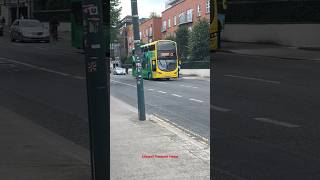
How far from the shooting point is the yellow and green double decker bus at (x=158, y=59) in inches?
149

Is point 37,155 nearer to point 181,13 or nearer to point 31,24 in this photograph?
point 31,24

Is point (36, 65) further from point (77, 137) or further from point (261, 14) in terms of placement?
point (261, 14)

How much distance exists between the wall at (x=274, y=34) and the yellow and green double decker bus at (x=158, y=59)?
1.29 feet

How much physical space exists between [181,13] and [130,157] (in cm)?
121

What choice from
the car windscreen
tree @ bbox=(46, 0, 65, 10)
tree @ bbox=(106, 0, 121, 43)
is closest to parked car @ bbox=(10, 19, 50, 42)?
the car windscreen

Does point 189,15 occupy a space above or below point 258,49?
above

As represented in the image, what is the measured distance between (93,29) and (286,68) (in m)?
5.83

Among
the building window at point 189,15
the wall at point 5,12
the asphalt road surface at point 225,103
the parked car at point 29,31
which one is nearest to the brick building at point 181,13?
the building window at point 189,15

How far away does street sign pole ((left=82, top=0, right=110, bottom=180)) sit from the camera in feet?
11.9

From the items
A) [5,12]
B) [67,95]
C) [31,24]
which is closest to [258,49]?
[31,24]

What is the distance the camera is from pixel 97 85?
3.71 m

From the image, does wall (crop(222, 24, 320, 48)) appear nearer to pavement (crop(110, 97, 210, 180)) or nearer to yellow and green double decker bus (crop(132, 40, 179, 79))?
yellow and green double decker bus (crop(132, 40, 179, 79))

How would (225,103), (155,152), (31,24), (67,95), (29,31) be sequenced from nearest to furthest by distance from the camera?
(155,152)
(31,24)
(29,31)
(67,95)
(225,103)

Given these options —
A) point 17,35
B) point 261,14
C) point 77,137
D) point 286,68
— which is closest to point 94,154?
point 17,35
